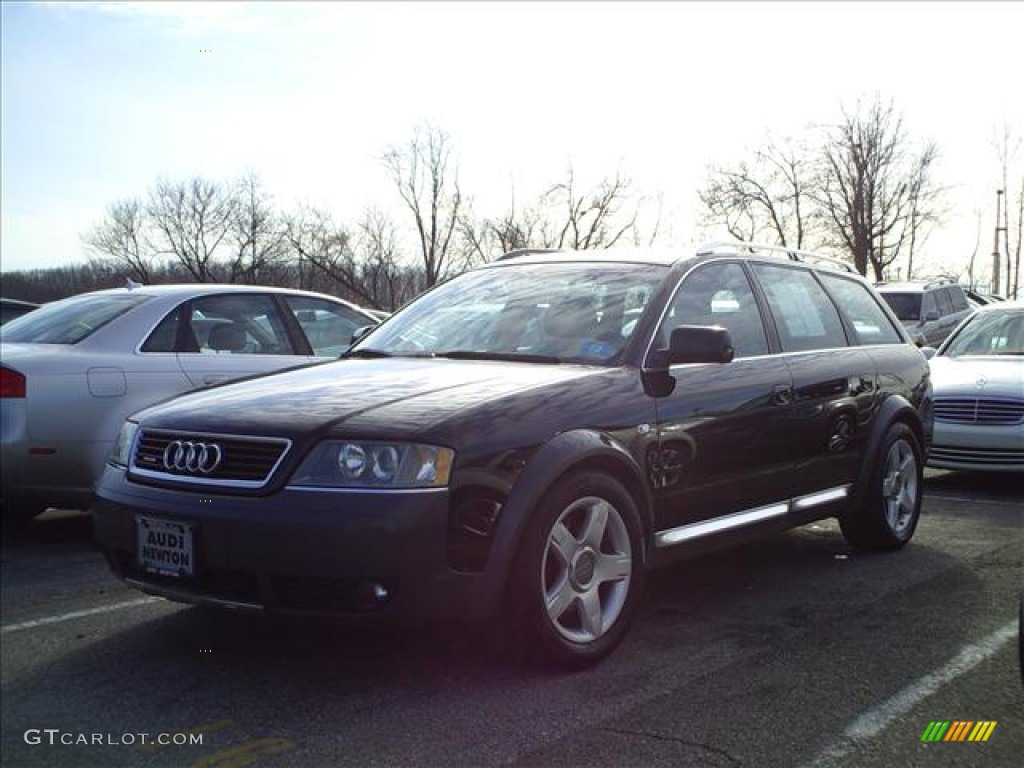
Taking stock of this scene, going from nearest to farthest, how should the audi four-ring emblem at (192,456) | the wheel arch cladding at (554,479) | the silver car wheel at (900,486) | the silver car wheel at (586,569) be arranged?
the wheel arch cladding at (554,479)
the audi four-ring emblem at (192,456)
the silver car wheel at (586,569)
the silver car wheel at (900,486)

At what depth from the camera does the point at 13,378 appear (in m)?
5.72

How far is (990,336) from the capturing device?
933 cm

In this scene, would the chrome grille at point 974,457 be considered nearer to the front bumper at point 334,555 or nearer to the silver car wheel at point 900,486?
the silver car wheel at point 900,486

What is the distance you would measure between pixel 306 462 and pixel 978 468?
6272 millimetres

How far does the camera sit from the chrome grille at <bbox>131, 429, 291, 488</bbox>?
11.1 feet

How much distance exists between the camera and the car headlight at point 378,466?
3.27 meters

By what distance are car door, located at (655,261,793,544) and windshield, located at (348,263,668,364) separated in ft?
0.72

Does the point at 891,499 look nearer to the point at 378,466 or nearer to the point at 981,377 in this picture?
the point at 981,377

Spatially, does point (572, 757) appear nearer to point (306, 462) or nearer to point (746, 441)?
point (306, 462)

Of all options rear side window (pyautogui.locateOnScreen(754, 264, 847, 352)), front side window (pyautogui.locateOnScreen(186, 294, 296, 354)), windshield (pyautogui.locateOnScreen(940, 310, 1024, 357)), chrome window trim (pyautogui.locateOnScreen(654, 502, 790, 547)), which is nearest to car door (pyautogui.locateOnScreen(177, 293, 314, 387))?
front side window (pyautogui.locateOnScreen(186, 294, 296, 354))

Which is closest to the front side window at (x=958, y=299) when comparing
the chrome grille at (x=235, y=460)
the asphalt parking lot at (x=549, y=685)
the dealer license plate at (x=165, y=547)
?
the asphalt parking lot at (x=549, y=685)

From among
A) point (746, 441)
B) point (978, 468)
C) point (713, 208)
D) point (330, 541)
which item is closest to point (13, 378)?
point (330, 541)

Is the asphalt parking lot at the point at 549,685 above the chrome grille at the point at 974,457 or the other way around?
the other way around

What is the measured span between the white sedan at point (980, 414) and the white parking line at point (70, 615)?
19.8ft
